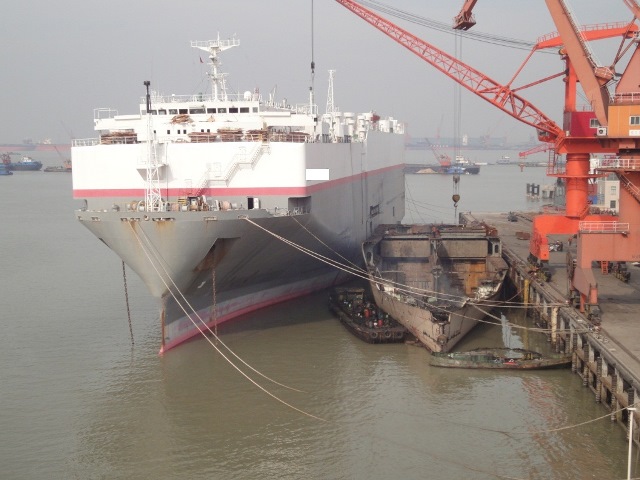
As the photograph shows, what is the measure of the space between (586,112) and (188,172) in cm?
1152

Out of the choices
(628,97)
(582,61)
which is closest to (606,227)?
(628,97)

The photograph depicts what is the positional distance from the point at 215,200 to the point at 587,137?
10515mm

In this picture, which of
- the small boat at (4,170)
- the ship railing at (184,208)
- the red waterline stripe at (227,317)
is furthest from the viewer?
the small boat at (4,170)

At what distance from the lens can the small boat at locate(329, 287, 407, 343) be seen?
58.2 feet

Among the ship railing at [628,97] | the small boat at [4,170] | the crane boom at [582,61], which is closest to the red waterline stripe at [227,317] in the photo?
the crane boom at [582,61]

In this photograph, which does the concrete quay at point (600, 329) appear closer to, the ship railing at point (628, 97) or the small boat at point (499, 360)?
the small boat at point (499, 360)

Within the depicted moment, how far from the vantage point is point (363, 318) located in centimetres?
1894

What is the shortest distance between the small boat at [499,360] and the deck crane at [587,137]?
1518 mm

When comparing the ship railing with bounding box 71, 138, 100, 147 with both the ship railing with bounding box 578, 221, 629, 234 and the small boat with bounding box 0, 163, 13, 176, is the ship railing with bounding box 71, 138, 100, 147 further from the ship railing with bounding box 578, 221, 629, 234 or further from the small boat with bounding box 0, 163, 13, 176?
the small boat with bounding box 0, 163, 13, 176

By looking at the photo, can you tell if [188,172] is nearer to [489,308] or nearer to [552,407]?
[489,308]

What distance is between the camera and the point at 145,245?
16047 mm

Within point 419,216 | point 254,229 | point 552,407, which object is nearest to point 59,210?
point 419,216

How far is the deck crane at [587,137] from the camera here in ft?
53.2

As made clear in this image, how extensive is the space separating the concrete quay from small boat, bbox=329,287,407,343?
3689 mm
